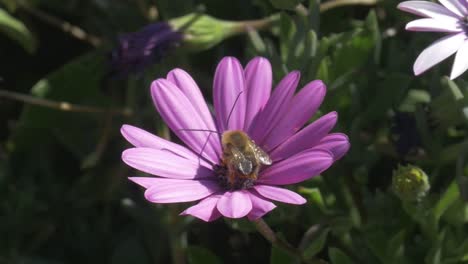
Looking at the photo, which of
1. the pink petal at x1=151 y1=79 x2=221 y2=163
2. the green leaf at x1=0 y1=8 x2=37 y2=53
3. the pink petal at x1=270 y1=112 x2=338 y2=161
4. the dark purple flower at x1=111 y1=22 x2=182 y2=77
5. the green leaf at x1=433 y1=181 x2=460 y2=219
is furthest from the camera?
the green leaf at x1=0 y1=8 x2=37 y2=53

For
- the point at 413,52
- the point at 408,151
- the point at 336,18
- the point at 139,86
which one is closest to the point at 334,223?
the point at 408,151

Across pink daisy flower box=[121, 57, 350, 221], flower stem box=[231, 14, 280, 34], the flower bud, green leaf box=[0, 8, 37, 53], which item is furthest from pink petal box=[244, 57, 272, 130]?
green leaf box=[0, 8, 37, 53]

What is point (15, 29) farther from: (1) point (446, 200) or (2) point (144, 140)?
(1) point (446, 200)

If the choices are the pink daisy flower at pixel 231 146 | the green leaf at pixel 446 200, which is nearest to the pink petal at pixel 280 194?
the pink daisy flower at pixel 231 146

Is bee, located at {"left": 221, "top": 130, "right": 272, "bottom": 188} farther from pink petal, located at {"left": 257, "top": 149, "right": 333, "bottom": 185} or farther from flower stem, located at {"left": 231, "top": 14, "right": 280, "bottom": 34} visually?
flower stem, located at {"left": 231, "top": 14, "right": 280, "bottom": 34}

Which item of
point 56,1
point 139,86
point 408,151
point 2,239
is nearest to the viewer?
point 408,151

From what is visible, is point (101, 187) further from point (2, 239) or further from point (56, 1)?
point (56, 1)

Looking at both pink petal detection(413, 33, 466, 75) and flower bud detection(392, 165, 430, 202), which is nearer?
pink petal detection(413, 33, 466, 75)
